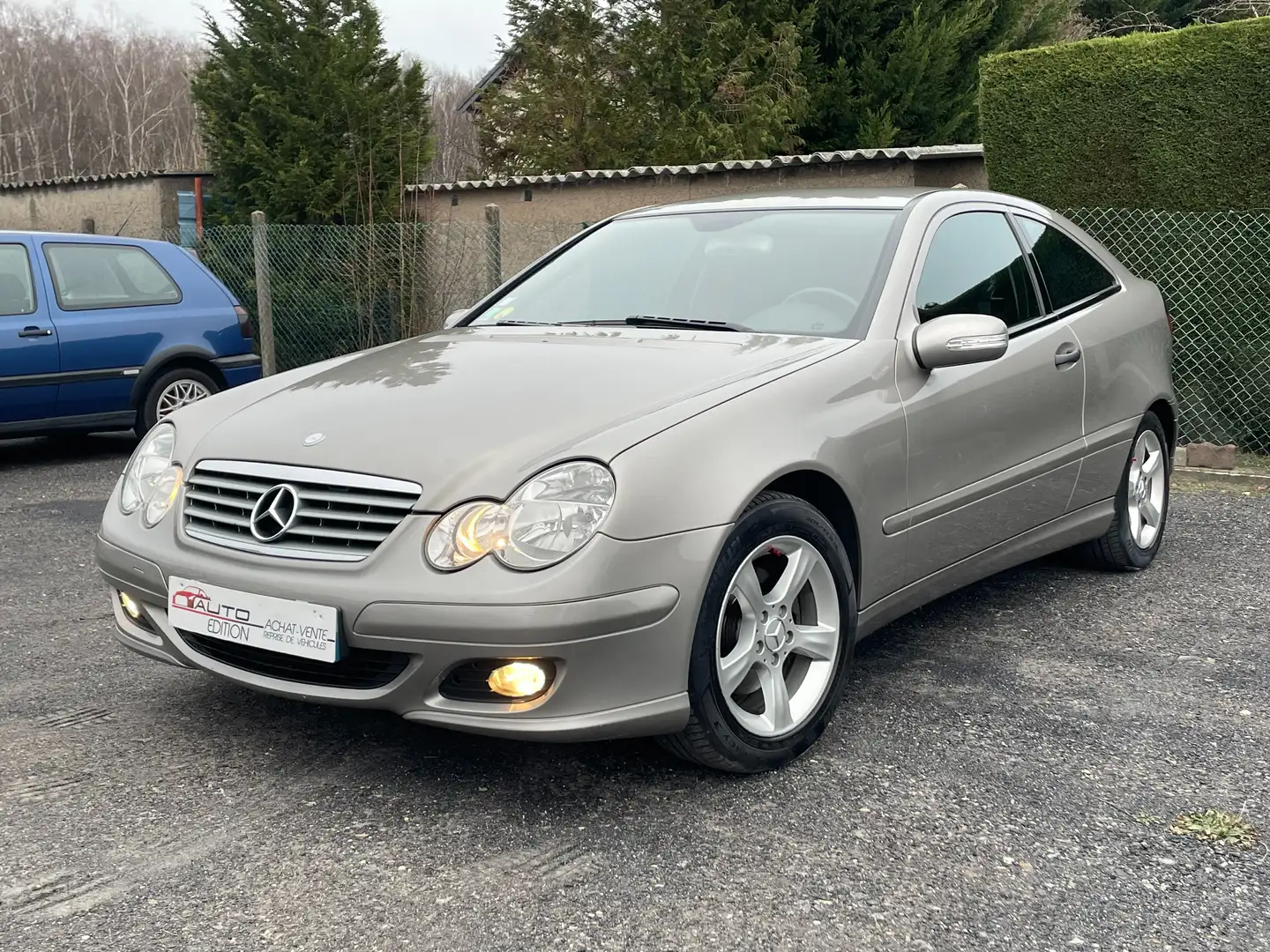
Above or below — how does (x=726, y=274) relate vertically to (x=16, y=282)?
above

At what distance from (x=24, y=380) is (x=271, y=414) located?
5232 millimetres

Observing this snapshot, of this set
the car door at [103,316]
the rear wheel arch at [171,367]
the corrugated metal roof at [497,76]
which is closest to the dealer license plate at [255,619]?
the car door at [103,316]

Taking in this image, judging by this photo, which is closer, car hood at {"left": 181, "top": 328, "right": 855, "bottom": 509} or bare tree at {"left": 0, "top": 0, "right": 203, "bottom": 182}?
car hood at {"left": 181, "top": 328, "right": 855, "bottom": 509}

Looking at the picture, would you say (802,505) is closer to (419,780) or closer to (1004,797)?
(1004,797)

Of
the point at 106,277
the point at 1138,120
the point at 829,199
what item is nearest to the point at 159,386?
the point at 106,277

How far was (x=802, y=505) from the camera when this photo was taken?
3.09 meters

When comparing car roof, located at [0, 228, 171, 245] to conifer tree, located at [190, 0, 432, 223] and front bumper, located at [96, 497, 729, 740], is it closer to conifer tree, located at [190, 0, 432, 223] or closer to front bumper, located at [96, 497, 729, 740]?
conifer tree, located at [190, 0, 432, 223]

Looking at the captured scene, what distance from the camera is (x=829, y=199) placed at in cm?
418

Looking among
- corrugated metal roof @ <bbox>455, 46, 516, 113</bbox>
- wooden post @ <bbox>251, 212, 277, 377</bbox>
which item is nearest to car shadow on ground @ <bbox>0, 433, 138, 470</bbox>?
wooden post @ <bbox>251, 212, 277, 377</bbox>

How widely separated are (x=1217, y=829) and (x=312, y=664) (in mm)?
2082

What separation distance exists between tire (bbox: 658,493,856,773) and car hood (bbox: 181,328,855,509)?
0.34m

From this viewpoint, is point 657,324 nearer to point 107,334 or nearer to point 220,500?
point 220,500

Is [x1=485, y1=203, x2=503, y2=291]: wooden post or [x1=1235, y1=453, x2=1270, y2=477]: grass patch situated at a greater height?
[x1=485, y1=203, x2=503, y2=291]: wooden post

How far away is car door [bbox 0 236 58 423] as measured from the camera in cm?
759
